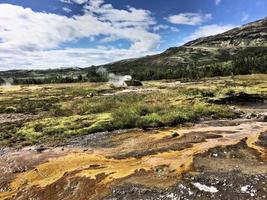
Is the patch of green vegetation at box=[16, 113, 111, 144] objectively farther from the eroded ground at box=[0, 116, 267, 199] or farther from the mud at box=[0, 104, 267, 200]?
the eroded ground at box=[0, 116, 267, 199]

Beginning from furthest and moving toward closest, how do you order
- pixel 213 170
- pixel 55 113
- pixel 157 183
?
pixel 55 113, pixel 213 170, pixel 157 183

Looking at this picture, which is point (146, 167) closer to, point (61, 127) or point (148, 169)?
point (148, 169)

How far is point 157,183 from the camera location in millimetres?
22375

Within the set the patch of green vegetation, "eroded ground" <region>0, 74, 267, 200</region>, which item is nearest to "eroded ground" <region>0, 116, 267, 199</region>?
"eroded ground" <region>0, 74, 267, 200</region>

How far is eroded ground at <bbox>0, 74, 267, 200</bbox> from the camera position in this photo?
846 inches

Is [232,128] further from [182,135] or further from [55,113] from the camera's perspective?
[55,113]

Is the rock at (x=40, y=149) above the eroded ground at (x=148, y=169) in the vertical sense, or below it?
below

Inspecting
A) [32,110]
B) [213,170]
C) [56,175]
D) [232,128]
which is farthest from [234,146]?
[32,110]

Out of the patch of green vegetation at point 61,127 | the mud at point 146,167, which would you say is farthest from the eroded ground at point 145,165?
the patch of green vegetation at point 61,127

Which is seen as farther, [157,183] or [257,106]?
[257,106]

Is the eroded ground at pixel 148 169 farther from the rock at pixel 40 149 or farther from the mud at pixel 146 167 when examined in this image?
the rock at pixel 40 149

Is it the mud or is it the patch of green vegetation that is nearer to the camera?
the mud

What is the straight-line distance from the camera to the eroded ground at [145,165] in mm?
21484

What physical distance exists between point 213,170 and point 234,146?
257 inches
